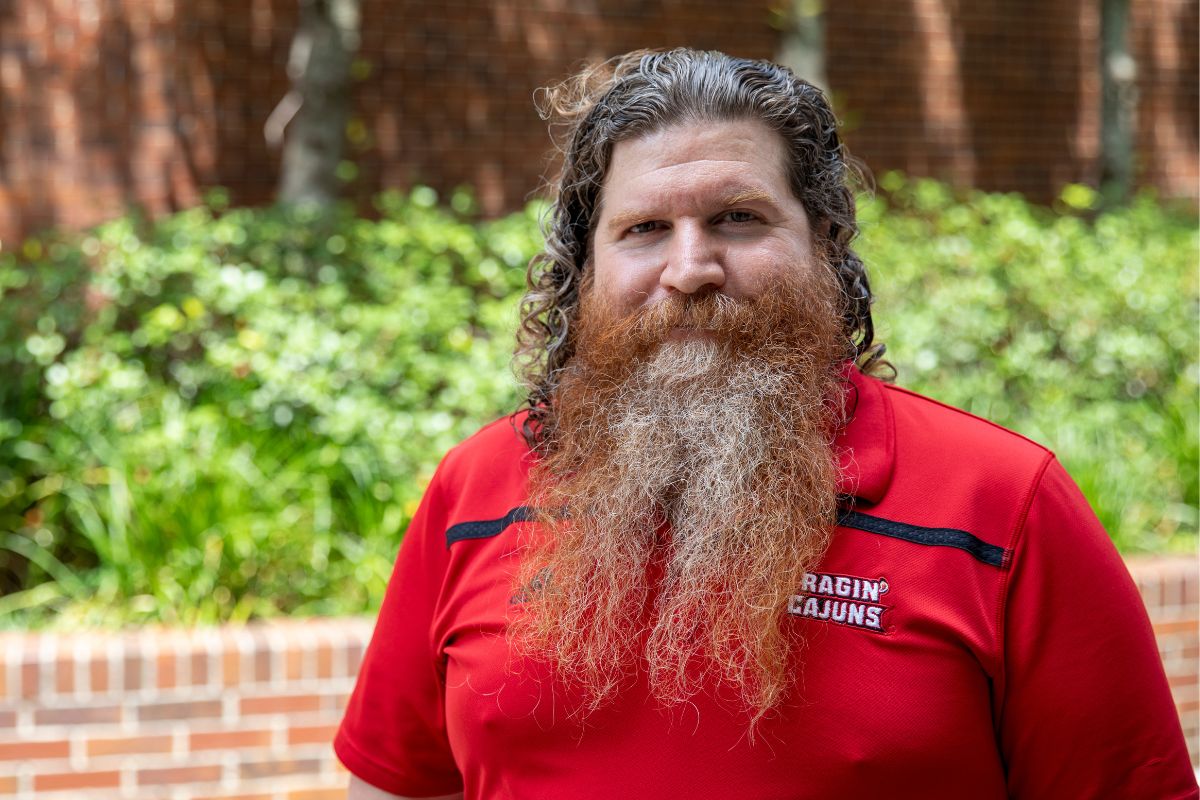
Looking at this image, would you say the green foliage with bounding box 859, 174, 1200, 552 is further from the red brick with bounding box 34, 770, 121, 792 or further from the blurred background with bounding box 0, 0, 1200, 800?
the red brick with bounding box 34, 770, 121, 792

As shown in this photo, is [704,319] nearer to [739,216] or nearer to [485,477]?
[739,216]

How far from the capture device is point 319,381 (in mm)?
4730

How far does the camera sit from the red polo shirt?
5.41 ft

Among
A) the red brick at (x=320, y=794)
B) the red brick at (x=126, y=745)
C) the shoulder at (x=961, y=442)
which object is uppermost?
the shoulder at (x=961, y=442)

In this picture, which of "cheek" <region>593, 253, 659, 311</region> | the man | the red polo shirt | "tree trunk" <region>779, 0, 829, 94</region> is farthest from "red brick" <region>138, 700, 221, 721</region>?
"tree trunk" <region>779, 0, 829, 94</region>

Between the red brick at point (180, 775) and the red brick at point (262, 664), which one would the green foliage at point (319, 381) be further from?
the red brick at point (180, 775)

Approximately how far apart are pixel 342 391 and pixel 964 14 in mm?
6052

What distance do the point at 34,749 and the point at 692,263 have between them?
9.85ft

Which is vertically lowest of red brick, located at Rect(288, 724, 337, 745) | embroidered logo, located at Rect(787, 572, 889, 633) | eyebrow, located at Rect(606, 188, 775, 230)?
red brick, located at Rect(288, 724, 337, 745)

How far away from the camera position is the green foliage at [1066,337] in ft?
18.0

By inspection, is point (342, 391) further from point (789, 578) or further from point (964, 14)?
point (964, 14)

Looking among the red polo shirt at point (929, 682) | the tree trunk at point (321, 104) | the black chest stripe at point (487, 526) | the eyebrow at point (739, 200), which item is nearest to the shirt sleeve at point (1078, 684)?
the red polo shirt at point (929, 682)

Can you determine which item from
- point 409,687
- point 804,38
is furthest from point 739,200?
point 804,38

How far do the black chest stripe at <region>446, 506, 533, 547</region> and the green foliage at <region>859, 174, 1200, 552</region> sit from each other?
358cm
